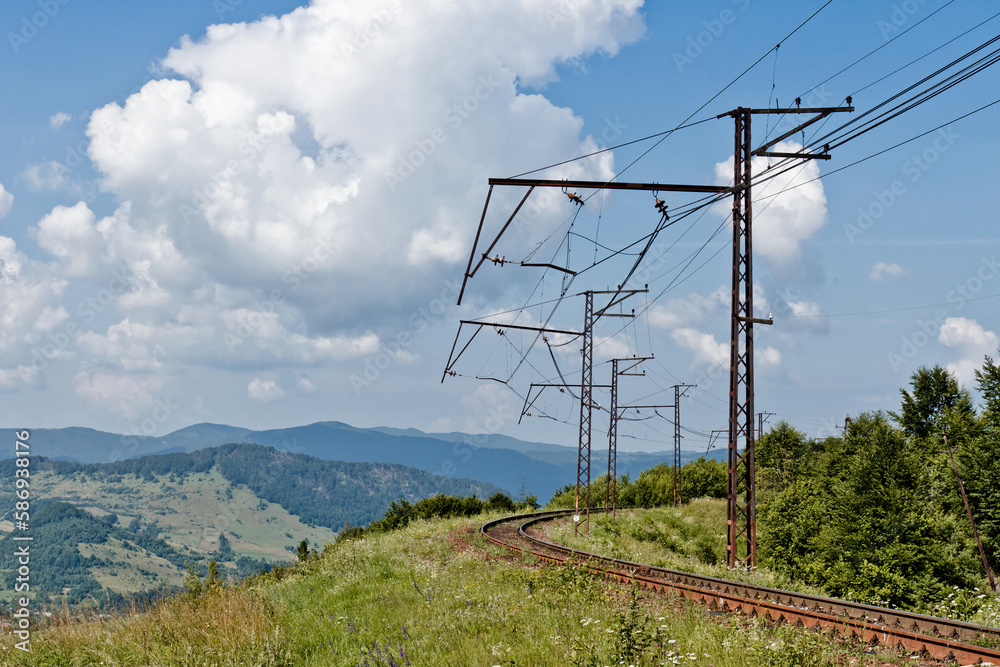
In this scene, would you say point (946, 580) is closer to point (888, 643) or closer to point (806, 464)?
point (888, 643)

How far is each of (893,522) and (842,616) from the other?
77.8 ft

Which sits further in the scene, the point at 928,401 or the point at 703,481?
the point at 703,481

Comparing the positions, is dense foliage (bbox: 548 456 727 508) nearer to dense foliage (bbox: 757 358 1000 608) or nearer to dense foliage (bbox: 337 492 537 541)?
dense foliage (bbox: 337 492 537 541)

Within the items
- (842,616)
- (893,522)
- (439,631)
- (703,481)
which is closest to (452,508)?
(893,522)

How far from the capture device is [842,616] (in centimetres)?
999

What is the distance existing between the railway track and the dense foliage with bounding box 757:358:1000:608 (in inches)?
365

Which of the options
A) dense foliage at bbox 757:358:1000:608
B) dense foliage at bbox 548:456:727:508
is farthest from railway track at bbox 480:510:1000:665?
dense foliage at bbox 548:456:727:508

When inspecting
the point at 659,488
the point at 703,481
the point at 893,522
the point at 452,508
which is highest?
the point at 893,522

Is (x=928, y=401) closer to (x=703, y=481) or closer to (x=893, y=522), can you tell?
(x=703, y=481)

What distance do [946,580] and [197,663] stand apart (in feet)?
101

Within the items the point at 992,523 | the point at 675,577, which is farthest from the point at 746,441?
the point at 992,523

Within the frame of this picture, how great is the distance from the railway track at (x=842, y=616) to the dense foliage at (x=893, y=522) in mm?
9259

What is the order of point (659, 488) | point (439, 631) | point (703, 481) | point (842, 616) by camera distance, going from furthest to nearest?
point (703, 481) → point (659, 488) → point (842, 616) → point (439, 631)

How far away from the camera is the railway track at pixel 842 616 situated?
8.22 meters
